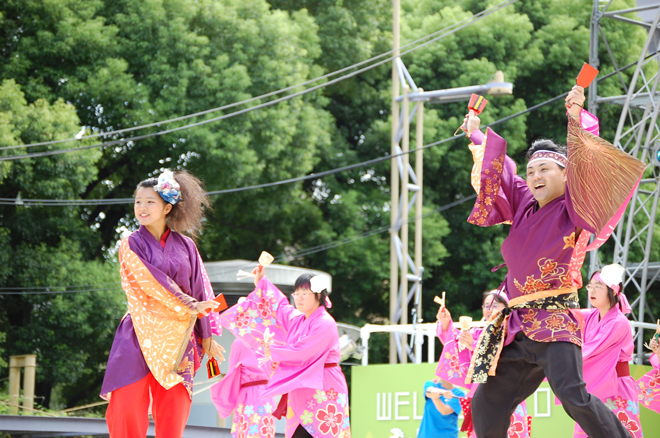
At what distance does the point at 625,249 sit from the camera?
891 cm

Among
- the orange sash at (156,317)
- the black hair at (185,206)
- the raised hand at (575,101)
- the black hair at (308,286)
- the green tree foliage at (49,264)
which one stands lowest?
the orange sash at (156,317)

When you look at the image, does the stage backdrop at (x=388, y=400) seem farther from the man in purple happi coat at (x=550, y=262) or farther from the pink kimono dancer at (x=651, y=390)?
the man in purple happi coat at (x=550, y=262)

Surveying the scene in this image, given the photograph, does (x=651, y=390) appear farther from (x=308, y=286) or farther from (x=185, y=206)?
(x=185, y=206)

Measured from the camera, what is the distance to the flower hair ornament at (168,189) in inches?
147

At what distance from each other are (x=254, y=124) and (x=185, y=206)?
821cm

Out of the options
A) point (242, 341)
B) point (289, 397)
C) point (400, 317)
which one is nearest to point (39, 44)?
point (400, 317)

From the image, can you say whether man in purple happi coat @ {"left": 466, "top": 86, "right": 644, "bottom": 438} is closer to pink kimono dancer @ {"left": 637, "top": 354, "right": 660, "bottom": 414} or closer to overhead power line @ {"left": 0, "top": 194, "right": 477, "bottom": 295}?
pink kimono dancer @ {"left": 637, "top": 354, "right": 660, "bottom": 414}

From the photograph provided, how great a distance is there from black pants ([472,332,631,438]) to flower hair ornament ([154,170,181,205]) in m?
1.59


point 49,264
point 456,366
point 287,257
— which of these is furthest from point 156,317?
point 287,257

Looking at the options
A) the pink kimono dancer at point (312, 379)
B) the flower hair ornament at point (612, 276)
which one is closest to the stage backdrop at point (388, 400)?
the pink kimono dancer at point (312, 379)

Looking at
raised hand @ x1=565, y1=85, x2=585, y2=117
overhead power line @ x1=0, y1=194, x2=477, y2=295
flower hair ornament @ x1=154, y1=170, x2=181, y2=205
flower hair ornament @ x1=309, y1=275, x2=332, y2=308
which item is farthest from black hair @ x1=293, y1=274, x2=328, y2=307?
overhead power line @ x1=0, y1=194, x2=477, y2=295

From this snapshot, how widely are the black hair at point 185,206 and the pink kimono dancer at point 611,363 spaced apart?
2.34 m

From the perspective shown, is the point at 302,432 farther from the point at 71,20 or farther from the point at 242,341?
the point at 71,20

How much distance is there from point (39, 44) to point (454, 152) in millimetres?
6849
